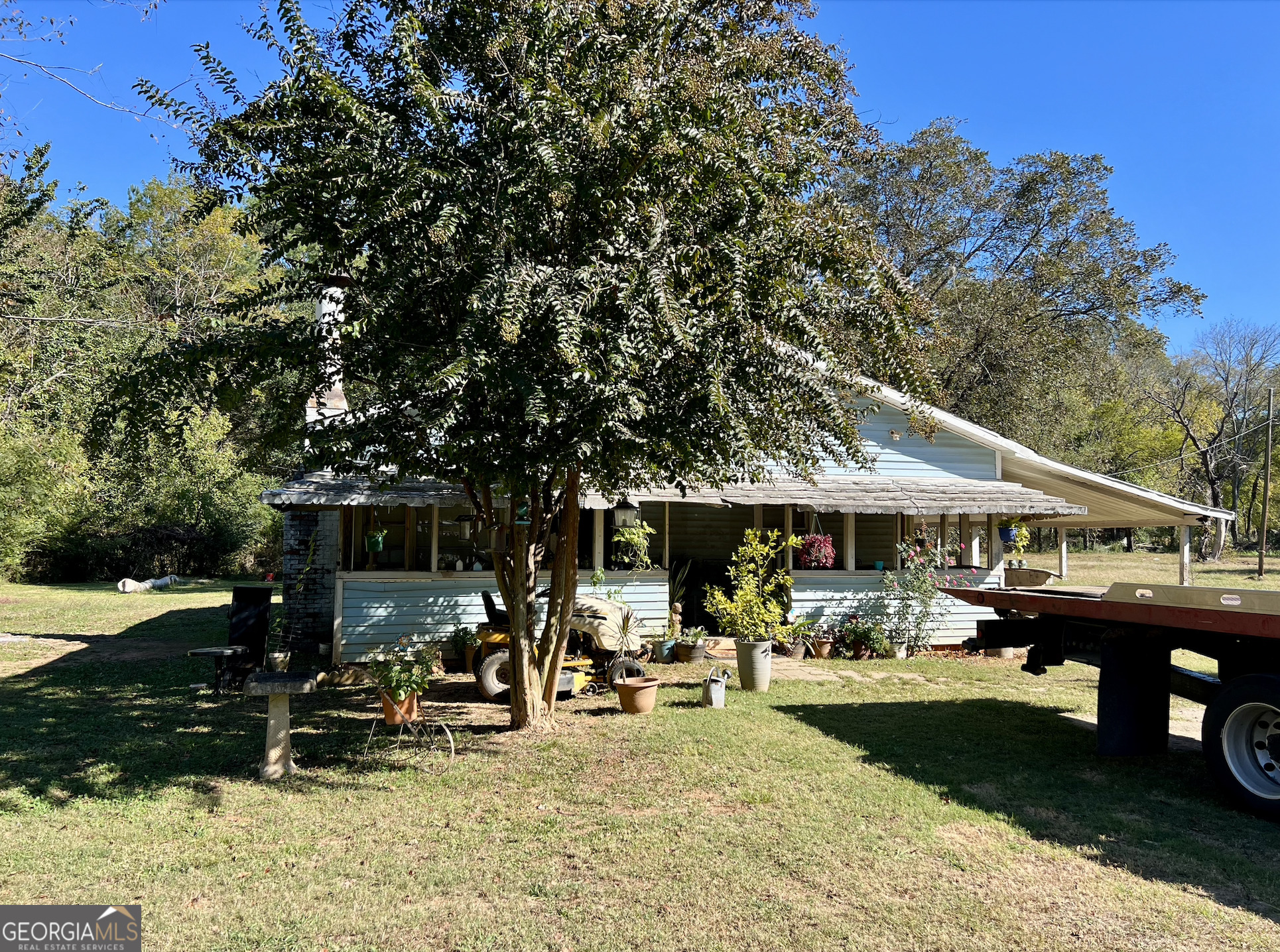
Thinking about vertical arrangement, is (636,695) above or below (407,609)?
below

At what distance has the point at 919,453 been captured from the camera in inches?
607

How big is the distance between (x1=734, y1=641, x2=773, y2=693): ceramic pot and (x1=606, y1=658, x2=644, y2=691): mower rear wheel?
1351 millimetres

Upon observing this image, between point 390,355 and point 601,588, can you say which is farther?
point 601,588

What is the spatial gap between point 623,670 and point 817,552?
4982 millimetres

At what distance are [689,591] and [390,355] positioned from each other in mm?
9784

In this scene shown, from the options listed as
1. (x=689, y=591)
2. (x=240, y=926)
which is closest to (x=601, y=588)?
(x=689, y=591)

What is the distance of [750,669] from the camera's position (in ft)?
34.2

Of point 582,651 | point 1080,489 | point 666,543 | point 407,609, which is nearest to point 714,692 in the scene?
point 582,651

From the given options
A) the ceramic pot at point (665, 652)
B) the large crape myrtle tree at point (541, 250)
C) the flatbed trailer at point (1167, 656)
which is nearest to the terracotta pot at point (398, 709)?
the large crape myrtle tree at point (541, 250)

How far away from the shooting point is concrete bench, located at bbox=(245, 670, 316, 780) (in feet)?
21.5

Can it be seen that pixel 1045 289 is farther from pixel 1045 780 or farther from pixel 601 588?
pixel 1045 780

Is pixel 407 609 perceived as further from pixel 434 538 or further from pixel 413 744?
pixel 413 744

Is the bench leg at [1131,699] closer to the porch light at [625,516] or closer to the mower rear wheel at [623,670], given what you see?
the mower rear wheel at [623,670]

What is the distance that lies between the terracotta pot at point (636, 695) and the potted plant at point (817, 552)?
5397 millimetres
